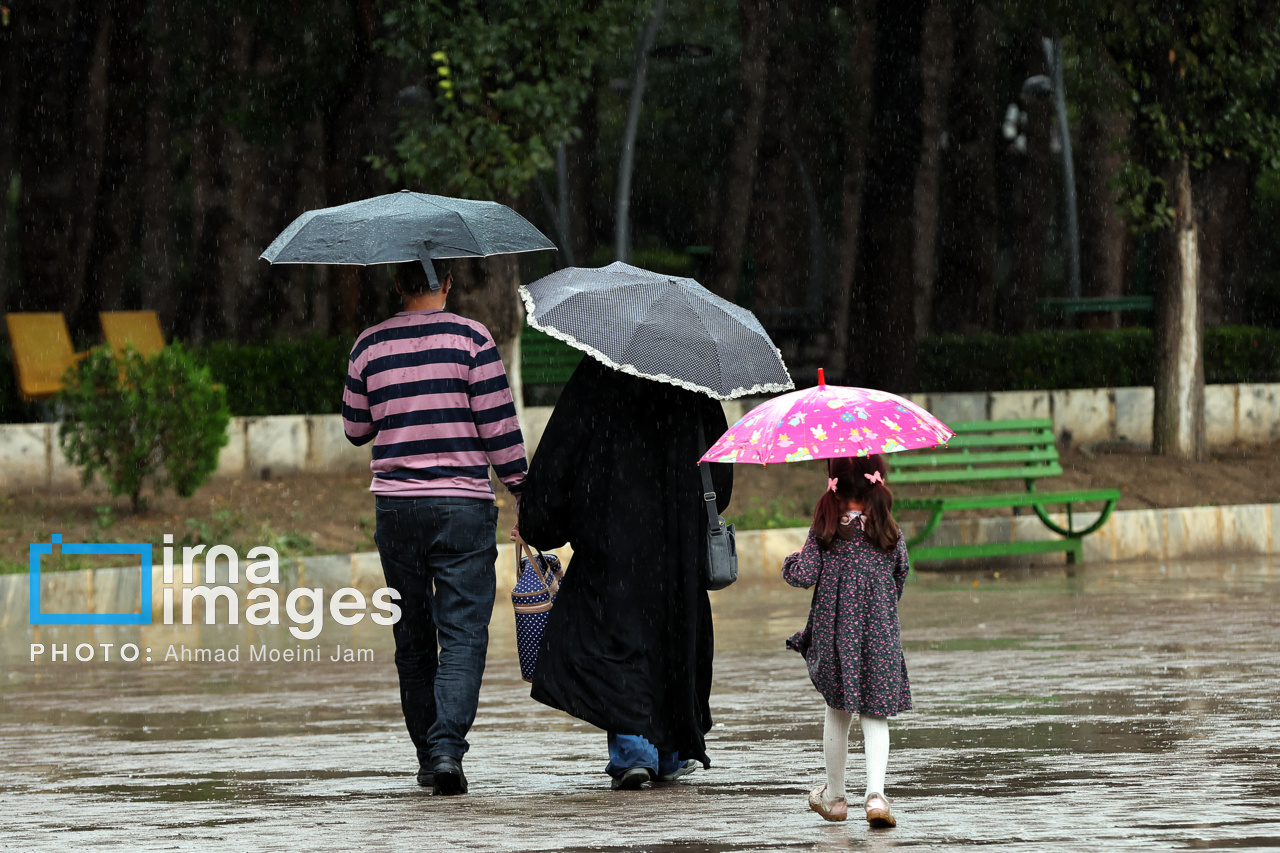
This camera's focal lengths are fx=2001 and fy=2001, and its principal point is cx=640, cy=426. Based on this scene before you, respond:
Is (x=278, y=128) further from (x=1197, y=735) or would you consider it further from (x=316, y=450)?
(x=1197, y=735)

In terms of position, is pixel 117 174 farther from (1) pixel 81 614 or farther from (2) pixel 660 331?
(2) pixel 660 331

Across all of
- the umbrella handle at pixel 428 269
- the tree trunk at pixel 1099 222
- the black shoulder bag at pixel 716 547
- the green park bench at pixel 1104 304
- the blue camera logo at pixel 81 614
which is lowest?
the blue camera logo at pixel 81 614

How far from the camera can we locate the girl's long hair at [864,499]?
19.9 ft

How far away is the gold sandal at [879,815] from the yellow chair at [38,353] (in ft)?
47.7

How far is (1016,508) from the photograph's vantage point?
16375mm

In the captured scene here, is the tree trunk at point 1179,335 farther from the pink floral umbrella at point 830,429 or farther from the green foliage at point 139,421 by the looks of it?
the pink floral umbrella at point 830,429

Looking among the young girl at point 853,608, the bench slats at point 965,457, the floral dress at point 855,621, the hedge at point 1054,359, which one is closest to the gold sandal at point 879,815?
the young girl at point 853,608

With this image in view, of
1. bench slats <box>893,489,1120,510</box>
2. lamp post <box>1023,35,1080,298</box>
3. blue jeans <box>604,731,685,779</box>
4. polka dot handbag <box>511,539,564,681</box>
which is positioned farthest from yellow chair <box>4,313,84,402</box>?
lamp post <box>1023,35,1080,298</box>

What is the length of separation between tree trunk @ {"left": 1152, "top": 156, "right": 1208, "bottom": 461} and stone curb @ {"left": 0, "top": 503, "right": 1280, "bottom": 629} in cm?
196

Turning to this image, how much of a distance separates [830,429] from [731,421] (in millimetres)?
13668

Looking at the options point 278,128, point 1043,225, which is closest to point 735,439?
point 278,128

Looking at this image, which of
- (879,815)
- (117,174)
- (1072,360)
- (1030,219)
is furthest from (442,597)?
(1030,219)

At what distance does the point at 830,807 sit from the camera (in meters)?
5.98

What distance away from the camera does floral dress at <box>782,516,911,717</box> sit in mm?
6031
